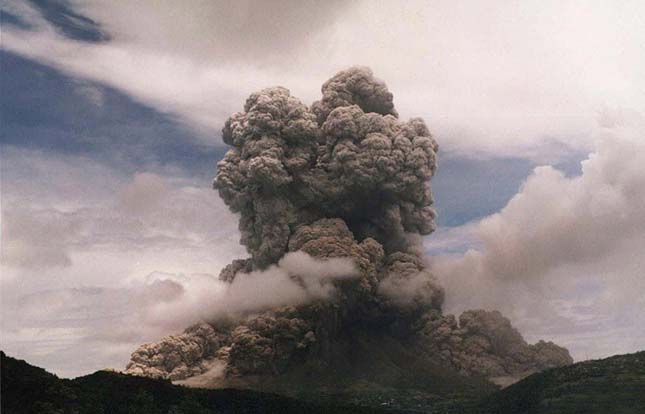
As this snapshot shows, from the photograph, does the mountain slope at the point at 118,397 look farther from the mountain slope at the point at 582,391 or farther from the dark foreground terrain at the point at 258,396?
the mountain slope at the point at 582,391

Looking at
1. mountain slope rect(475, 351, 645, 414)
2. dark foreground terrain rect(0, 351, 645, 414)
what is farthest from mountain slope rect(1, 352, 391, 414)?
mountain slope rect(475, 351, 645, 414)

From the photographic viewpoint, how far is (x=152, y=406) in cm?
14288

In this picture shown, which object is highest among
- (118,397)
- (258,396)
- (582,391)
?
(258,396)

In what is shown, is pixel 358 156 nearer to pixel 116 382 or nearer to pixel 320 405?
pixel 320 405

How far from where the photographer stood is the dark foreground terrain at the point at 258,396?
12406 centimetres

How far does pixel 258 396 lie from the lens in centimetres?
17412

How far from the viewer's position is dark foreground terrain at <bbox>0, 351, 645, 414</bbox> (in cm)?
12406

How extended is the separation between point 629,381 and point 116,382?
4211 inches

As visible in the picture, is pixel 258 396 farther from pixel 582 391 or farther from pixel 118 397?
pixel 582 391

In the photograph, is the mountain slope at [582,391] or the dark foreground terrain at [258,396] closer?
the dark foreground terrain at [258,396]

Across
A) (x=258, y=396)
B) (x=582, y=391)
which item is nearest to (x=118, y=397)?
(x=258, y=396)

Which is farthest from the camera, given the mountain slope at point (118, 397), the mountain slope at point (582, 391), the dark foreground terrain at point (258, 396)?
the mountain slope at point (582, 391)

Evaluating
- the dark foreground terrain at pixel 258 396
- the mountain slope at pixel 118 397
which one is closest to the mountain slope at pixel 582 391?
the dark foreground terrain at pixel 258 396

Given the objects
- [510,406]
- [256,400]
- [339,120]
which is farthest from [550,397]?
[339,120]
